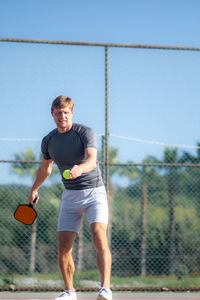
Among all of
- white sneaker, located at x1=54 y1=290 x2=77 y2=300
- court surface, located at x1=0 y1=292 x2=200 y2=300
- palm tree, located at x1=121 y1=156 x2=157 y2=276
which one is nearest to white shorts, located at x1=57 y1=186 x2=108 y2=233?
white sneaker, located at x1=54 y1=290 x2=77 y2=300

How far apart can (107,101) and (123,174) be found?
2699 cm

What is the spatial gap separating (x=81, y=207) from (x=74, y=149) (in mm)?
516

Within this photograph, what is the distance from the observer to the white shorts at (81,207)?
5.02 m

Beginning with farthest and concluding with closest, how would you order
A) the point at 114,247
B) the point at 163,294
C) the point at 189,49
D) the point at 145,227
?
the point at 145,227 < the point at 114,247 < the point at 189,49 < the point at 163,294

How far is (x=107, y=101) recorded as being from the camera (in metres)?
7.49

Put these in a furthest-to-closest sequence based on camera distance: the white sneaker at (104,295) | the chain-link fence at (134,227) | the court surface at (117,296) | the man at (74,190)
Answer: the chain-link fence at (134,227), the court surface at (117,296), the man at (74,190), the white sneaker at (104,295)

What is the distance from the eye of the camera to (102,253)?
4855 mm

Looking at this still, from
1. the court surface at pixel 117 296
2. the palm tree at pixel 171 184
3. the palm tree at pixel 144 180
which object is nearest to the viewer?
the court surface at pixel 117 296

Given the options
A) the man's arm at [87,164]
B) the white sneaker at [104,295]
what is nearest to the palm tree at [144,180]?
the man's arm at [87,164]

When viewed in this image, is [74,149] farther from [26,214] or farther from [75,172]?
[26,214]

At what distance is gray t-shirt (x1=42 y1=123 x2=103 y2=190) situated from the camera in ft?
16.3

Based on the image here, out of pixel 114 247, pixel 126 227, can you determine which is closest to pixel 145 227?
pixel 126 227

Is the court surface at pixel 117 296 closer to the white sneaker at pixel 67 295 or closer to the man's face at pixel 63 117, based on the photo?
the white sneaker at pixel 67 295

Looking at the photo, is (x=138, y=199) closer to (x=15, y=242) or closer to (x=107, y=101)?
(x=15, y=242)
